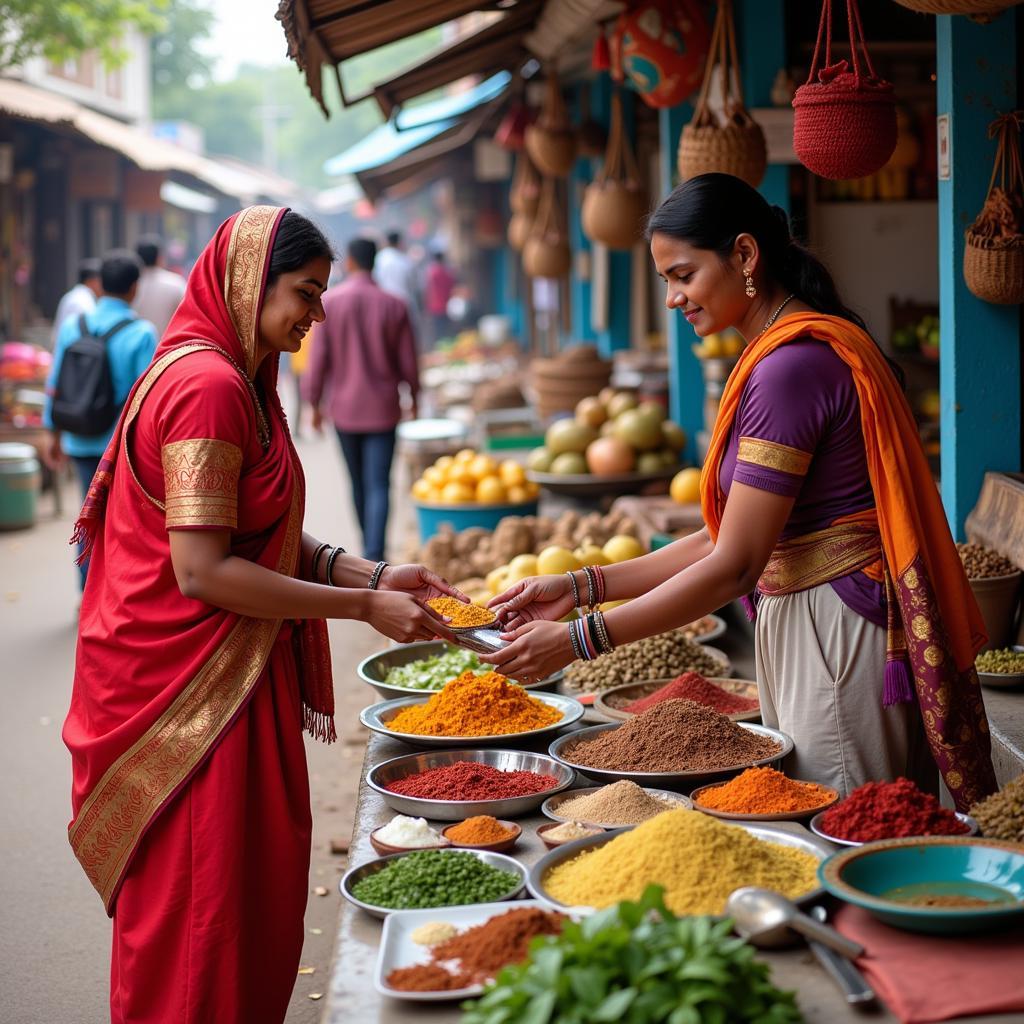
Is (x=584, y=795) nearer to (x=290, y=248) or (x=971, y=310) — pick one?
(x=290, y=248)

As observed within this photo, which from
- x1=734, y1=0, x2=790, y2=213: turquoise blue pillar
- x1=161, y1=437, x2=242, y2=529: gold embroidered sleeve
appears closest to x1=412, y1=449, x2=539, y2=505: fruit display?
x1=734, y1=0, x2=790, y2=213: turquoise blue pillar

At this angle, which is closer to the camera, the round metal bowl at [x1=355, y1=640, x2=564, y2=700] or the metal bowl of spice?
the metal bowl of spice

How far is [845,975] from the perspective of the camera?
1.81 meters

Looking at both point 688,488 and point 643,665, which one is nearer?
point 643,665

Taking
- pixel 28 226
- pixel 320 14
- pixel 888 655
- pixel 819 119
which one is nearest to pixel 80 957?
pixel 888 655

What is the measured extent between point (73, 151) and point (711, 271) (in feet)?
53.6

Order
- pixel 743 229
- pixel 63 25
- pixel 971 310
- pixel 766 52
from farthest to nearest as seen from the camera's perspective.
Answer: pixel 63 25
pixel 766 52
pixel 971 310
pixel 743 229

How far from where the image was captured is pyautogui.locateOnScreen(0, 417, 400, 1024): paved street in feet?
12.3

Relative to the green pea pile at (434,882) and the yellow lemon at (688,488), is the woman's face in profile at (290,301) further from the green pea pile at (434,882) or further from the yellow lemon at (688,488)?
the yellow lemon at (688,488)

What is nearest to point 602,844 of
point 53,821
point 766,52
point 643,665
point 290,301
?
point 290,301

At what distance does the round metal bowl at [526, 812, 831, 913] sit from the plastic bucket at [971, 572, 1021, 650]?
188 centimetres

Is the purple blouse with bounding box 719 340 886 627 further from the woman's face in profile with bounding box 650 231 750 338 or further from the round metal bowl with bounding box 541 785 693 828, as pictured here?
the round metal bowl with bounding box 541 785 693 828

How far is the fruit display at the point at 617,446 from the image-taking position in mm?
6922

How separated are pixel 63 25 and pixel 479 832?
472 inches
